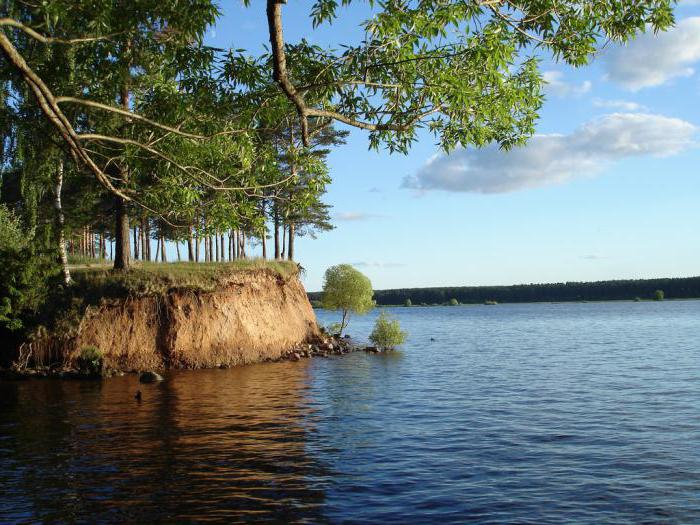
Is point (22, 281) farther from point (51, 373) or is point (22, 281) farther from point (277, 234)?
point (277, 234)

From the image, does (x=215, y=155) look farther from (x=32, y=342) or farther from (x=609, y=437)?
(x=32, y=342)

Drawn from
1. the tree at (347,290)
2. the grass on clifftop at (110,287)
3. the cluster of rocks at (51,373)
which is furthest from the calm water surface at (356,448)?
the tree at (347,290)

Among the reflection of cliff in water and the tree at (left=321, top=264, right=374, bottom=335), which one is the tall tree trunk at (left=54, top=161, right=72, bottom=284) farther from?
the tree at (left=321, top=264, right=374, bottom=335)

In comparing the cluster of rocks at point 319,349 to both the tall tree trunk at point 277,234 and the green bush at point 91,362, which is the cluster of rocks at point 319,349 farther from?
the green bush at point 91,362

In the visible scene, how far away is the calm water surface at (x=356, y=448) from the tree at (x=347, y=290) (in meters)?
19.9

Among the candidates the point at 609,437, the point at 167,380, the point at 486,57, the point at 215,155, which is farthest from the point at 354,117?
the point at 167,380

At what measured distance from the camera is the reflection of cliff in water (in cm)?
1251

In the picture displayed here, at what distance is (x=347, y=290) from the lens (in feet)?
171

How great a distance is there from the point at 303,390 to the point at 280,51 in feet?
67.3

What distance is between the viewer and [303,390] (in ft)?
90.5

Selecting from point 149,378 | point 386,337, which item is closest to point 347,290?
point 386,337

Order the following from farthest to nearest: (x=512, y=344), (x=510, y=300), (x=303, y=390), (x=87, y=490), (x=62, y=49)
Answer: (x=510, y=300)
(x=512, y=344)
(x=303, y=390)
(x=62, y=49)
(x=87, y=490)

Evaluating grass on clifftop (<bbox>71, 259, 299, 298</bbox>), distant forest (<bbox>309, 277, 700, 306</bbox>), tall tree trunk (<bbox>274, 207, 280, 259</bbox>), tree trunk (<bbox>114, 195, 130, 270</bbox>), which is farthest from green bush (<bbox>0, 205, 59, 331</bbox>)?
distant forest (<bbox>309, 277, 700, 306</bbox>)

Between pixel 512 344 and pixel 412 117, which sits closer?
pixel 412 117
